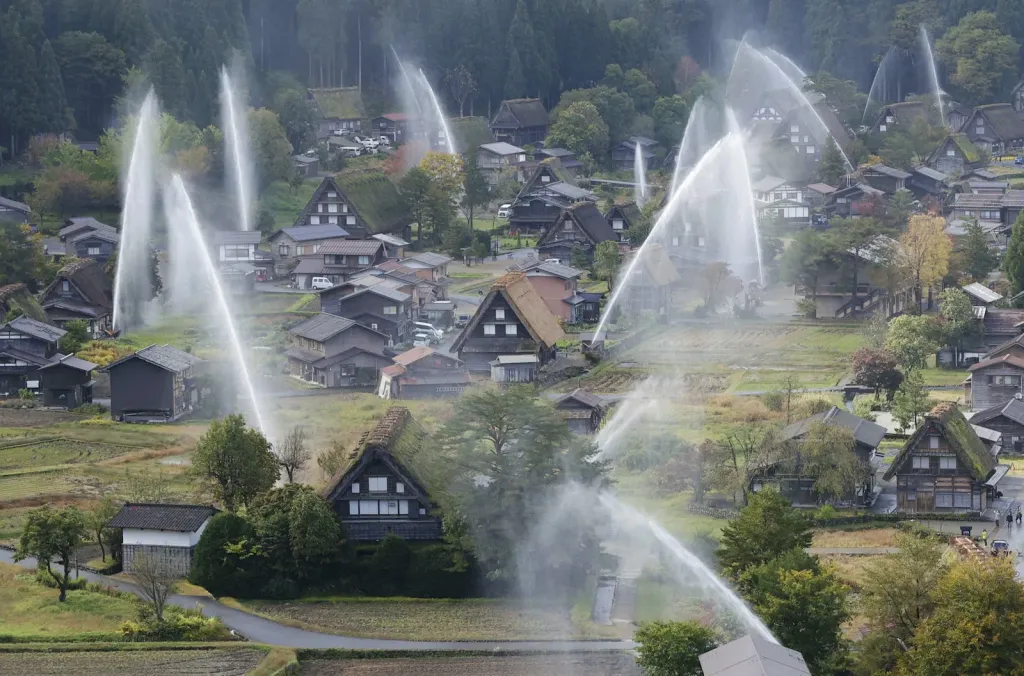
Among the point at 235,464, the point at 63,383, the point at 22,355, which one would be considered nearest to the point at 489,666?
the point at 235,464

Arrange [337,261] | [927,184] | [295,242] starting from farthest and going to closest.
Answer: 1. [927,184]
2. [295,242]
3. [337,261]

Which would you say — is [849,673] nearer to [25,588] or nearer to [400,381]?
[25,588]

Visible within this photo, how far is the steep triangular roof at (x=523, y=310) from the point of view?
5334 centimetres

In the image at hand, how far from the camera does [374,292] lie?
5744 centimetres

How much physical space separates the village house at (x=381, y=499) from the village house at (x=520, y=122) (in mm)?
52861

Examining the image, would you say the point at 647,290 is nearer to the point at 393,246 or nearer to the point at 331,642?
the point at 393,246

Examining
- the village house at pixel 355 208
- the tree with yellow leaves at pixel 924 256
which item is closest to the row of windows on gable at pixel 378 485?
the tree with yellow leaves at pixel 924 256

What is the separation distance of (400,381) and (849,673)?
22.2m

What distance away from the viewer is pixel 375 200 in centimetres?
7200

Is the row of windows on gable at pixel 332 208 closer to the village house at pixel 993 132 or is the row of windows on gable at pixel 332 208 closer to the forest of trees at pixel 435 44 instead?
the forest of trees at pixel 435 44

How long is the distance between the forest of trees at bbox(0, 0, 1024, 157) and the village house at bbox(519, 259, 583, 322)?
77.5 ft

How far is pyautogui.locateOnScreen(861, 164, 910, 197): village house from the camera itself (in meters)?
77.1

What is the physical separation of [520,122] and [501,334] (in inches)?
1466

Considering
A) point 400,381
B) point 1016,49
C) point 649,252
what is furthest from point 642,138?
point 400,381
